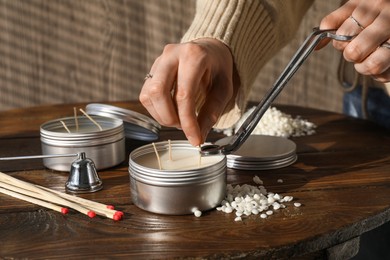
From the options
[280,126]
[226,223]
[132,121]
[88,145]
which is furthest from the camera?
[280,126]

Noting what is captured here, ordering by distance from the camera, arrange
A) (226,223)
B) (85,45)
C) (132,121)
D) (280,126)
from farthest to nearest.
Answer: (85,45), (280,126), (132,121), (226,223)

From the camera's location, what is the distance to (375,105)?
167 cm

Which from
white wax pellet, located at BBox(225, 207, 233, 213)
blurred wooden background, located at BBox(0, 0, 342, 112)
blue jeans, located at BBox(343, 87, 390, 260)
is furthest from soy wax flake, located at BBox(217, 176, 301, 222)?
blurred wooden background, located at BBox(0, 0, 342, 112)

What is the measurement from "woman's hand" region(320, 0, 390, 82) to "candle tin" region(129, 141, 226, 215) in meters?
0.35

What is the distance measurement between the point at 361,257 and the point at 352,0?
0.73 m

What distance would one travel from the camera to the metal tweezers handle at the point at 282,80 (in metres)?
1.10

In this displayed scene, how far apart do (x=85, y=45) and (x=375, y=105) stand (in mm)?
1620

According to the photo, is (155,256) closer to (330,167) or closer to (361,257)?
(330,167)

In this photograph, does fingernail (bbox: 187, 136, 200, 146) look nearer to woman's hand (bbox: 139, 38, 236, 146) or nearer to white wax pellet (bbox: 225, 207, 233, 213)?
woman's hand (bbox: 139, 38, 236, 146)

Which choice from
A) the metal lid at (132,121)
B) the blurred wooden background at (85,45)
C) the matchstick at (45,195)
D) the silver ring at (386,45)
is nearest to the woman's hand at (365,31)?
the silver ring at (386,45)

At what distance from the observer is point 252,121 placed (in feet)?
3.66

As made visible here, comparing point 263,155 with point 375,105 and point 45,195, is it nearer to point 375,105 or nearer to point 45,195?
point 45,195

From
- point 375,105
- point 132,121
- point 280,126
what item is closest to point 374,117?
point 375,105

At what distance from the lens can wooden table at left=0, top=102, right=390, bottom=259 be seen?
0.85m
